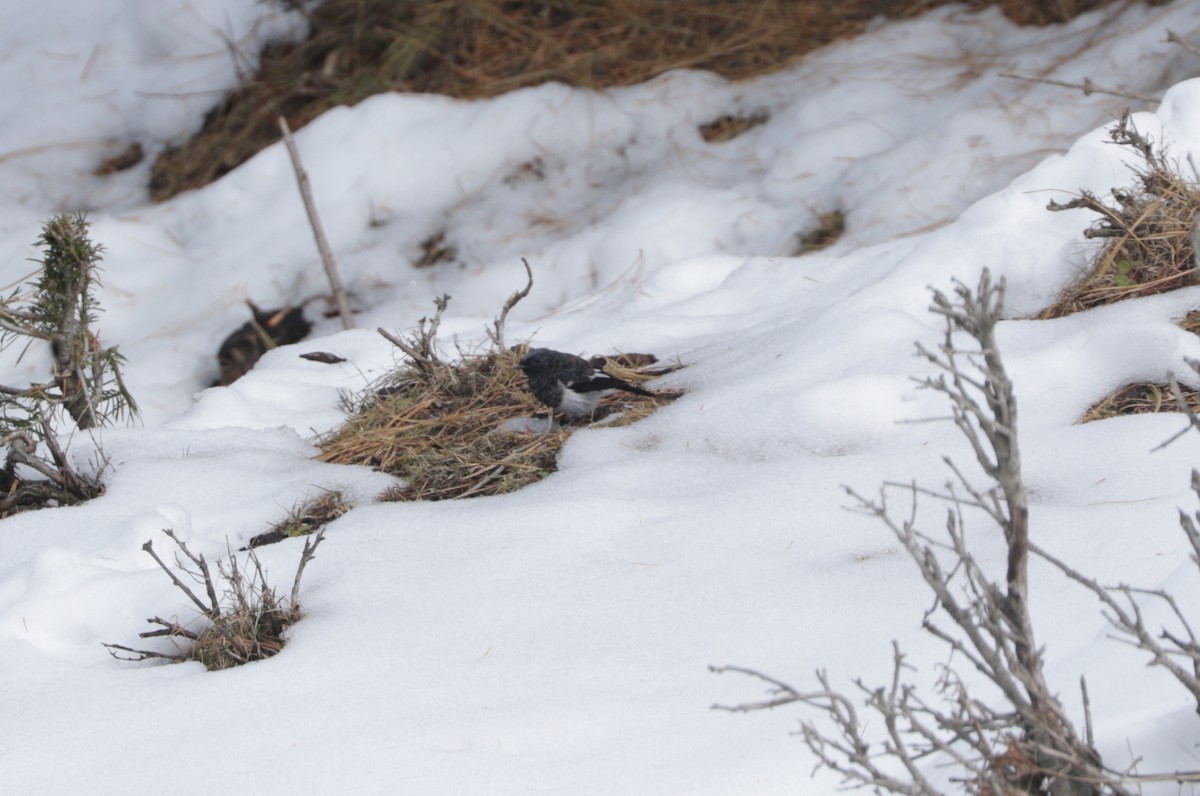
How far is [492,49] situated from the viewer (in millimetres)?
6297

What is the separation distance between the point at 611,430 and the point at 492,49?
3662 mm

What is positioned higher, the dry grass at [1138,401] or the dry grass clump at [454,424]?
→ the dry grass at [1138,401]

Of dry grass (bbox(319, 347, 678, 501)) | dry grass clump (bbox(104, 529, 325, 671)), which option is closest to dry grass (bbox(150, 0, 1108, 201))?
dry grass (bbox(319, 347, 678, 501))

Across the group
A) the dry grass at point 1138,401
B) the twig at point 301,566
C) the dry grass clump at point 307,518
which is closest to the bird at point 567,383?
the dry grass clump at point 307,518


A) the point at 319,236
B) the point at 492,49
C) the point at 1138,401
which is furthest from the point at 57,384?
the point at 492,49

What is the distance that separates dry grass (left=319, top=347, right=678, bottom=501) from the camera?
313cm

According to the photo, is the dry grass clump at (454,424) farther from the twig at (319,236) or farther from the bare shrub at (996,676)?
the bare shrub at (996,676)

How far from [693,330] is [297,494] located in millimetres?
1487

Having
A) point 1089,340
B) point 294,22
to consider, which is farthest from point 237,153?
point 1089,340

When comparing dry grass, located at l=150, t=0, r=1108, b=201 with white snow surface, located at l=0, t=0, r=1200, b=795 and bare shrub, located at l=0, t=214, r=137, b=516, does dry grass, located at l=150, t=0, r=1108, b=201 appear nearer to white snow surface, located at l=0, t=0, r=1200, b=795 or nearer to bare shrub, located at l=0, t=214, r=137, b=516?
white snow surface, located at l=0, t=0, r=1200, b=795

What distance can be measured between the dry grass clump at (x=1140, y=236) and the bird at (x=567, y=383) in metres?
1.22

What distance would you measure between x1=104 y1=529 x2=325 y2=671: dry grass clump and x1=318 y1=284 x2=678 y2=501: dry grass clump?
2.16 feet

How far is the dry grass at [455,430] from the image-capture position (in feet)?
10.3

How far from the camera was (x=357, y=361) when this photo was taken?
13.8 ft
